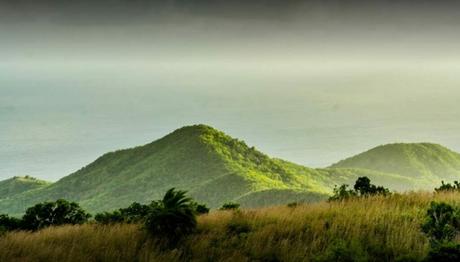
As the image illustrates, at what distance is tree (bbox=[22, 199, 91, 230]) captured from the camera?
2672 centimetres

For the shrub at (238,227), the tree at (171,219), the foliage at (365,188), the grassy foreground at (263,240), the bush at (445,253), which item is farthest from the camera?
the foliage at (365,188)

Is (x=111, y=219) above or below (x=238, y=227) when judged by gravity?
above

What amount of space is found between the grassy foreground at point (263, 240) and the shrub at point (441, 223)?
27cm

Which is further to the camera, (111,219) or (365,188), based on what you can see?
→ (365,188)

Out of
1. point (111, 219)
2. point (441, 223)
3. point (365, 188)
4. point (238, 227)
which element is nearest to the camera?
point (441, 223)

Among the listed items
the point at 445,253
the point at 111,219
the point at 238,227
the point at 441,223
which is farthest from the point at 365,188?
the point at 445,253

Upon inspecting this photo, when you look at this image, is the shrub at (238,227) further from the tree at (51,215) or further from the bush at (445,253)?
the tree at (51,215)

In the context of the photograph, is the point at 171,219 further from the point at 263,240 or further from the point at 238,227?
the point at 263,240

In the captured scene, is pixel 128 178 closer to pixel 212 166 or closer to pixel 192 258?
pixel 212 166

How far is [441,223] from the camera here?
13.9 m

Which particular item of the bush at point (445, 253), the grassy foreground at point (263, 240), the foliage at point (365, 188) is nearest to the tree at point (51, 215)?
the grassy foreground at point (263, 240)

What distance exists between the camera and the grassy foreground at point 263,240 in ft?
40.6

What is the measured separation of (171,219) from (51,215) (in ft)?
50.6

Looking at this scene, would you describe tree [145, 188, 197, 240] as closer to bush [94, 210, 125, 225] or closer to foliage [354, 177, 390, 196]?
bush [94, 210, 125, 225]
